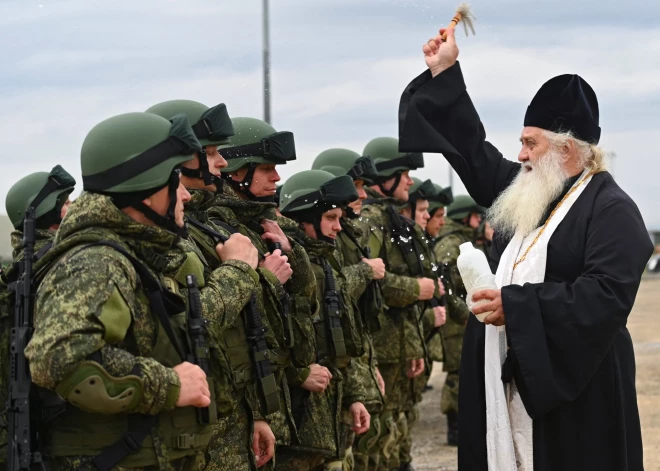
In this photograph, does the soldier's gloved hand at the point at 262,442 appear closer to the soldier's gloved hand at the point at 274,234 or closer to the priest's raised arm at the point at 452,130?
the soldier's gloved hand at the point at 274,234

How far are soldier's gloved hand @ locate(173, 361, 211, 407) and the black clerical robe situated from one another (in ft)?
5.37

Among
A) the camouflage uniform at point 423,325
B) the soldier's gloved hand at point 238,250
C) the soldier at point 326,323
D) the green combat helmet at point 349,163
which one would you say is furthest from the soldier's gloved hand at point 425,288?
the soldier's gloved hand at point 238,250

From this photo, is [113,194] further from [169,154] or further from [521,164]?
[521,164]

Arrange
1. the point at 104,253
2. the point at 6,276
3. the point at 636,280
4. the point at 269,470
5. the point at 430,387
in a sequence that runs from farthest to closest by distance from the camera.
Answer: the point at 430,387, the point at 269,470, the point at 636,280, the point at 6,276, the point at 104,253

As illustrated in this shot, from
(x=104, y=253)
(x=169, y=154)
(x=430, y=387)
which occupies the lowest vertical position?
(x=430, y=387)

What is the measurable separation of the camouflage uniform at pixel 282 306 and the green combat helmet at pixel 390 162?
3563mm

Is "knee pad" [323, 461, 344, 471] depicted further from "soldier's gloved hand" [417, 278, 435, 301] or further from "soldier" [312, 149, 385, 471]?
"soldier's gloved hand" [417, 278, 435, 301]

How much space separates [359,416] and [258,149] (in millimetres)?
1931

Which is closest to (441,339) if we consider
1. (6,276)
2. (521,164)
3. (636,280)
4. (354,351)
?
(354,351)

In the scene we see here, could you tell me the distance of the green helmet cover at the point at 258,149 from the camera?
587cm

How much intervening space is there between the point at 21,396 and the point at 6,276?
87cm

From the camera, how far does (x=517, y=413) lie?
5129 mm

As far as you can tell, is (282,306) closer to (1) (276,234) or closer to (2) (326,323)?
(1) (276,234)

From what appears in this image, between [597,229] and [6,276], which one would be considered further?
[597,229]
